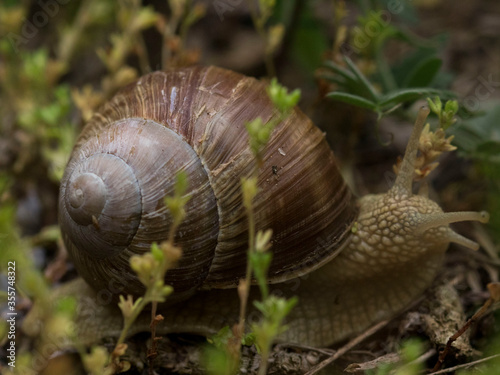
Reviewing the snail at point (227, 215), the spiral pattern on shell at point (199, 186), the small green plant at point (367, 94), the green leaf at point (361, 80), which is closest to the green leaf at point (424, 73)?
the small green plant at point (367, 94)

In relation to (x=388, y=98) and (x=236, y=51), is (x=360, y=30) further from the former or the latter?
(x=236, y=51)

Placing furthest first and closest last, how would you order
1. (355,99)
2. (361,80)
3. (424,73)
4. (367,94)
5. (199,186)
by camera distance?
1. (424,73)
2. (367,94)
3. (361,80)
4. (355,99)
5. (199,186)

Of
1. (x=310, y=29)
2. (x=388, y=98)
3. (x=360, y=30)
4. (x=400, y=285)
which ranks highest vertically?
(x=310, y=29)

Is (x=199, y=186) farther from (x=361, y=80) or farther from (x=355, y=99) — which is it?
(x=361, y=80)

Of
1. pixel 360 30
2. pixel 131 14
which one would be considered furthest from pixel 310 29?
pixel 131 14

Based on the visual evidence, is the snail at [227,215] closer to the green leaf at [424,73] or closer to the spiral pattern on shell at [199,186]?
the spiral pattern on shell at [199,186]

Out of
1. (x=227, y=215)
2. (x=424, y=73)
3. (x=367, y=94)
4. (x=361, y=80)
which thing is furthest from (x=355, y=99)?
(x=227, y=215)

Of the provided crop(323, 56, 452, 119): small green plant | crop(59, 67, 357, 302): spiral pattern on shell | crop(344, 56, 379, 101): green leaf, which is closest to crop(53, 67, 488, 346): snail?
crop(59, 67, 357, 302): spiral pattern on shell
